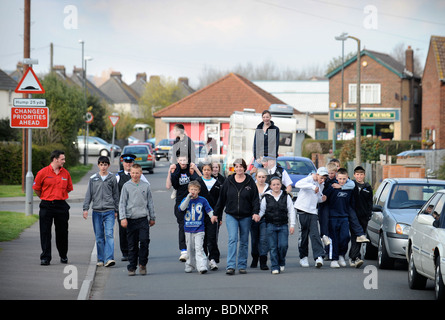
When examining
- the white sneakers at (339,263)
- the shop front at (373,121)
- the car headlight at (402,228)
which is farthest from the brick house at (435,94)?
the car headlight at (402,228)

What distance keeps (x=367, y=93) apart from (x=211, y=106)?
14165 mm

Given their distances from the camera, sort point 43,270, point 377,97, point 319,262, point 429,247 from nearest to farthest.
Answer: point 429,247 < point 43,270 < point 319,262 < point 377,97

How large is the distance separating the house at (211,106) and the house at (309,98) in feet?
20.7

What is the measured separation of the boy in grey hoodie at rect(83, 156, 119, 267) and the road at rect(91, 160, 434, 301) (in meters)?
0.34

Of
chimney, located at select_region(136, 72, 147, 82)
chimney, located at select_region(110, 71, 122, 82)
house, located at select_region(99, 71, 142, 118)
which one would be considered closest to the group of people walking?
house, located at select_region(99, 71, 142, 118)

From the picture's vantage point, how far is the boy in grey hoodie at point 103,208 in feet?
42.4

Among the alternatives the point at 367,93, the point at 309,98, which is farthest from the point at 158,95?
the point at 367,93

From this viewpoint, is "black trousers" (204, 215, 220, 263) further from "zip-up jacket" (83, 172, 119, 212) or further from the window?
the window

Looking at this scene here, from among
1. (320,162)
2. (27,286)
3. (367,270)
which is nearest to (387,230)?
(367,270)

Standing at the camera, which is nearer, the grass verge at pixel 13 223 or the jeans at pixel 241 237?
the jeans at pixel 241 237

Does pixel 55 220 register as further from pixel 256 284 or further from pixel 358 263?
pixel 358 263

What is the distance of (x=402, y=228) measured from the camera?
1241 cm

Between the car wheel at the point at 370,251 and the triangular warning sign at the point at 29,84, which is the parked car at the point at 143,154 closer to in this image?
the triangular warning sign at the point at 29,84
